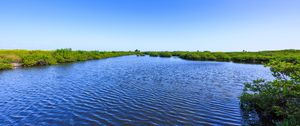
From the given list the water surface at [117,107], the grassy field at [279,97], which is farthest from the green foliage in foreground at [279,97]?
the water surface at [117,107]

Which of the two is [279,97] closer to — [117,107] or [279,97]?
[279,97]

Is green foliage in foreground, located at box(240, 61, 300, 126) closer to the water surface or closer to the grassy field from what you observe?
the grassy field

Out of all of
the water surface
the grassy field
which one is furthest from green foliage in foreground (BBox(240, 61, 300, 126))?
the water surface

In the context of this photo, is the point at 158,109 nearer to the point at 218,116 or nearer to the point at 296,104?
the point at 218,116

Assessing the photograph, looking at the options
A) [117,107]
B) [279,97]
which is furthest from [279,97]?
[117,107]

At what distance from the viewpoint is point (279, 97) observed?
6.81 metres

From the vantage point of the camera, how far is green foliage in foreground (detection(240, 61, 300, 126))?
6127 mm

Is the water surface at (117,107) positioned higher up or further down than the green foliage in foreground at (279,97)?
further down

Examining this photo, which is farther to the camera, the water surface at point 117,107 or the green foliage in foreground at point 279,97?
the water surface at point 117,107

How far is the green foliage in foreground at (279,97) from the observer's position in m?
6.13

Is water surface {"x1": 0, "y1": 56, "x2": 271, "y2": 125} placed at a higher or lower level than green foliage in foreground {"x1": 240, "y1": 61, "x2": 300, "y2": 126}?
lower

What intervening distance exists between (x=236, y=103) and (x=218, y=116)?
99.9 inches

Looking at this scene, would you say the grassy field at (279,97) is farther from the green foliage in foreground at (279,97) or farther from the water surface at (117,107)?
the water surface at (117,107)

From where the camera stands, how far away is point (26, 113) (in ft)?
26.7
